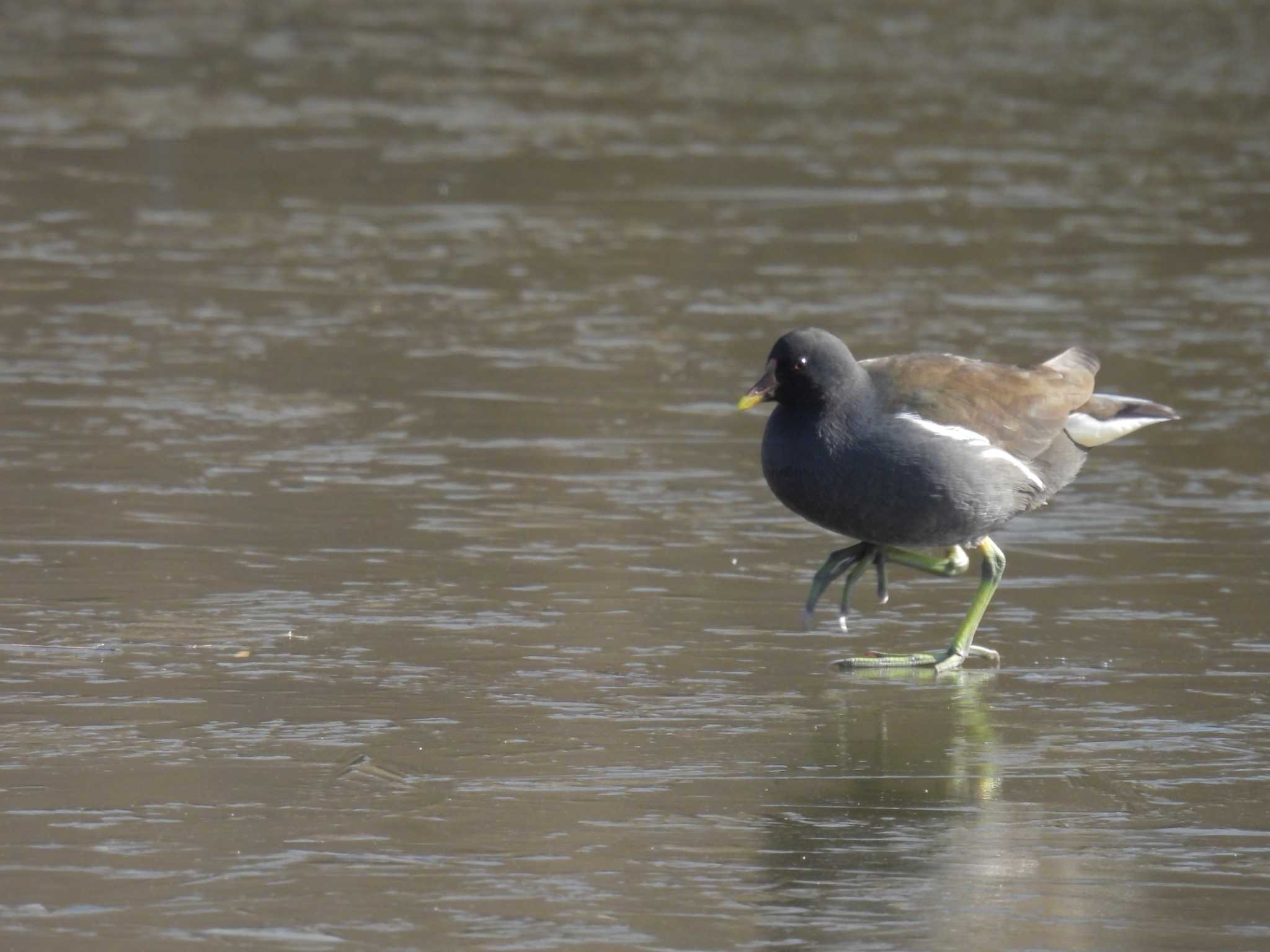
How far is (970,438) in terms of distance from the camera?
6902mm

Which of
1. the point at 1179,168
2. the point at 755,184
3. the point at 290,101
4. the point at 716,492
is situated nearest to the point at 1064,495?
the point at 716,492

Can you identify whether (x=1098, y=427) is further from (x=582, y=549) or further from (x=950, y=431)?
(x=582, y=549)

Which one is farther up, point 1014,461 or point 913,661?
point 1014,461

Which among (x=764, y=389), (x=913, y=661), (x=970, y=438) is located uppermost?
(x=764, y=389)

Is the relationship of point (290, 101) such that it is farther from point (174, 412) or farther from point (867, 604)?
point (867, 604)

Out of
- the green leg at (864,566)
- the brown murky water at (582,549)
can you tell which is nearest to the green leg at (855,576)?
the green leg at (864,566)

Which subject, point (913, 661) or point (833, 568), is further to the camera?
point (833, 568)

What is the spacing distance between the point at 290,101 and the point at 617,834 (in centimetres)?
1474

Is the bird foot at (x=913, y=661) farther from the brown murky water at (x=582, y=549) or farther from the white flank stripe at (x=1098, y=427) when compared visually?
the white flank stripe at (x=1098, y=427)

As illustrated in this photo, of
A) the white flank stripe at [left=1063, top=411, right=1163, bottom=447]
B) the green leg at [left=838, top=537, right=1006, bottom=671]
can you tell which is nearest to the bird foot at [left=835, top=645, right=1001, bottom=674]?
the green leg at [left=838, top=537, right=1006, bottom=671]

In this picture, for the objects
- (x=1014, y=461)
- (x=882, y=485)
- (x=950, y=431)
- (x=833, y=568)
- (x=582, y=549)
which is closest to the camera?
(x=882, y=485)

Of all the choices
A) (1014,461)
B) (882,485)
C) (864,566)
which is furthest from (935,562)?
(882,485)

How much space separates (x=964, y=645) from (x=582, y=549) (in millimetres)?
1674

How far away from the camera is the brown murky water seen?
5.13m
